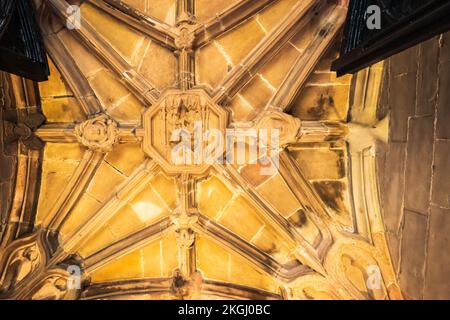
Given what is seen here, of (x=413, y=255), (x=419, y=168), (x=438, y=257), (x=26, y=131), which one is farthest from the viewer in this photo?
(x=26, y=131)

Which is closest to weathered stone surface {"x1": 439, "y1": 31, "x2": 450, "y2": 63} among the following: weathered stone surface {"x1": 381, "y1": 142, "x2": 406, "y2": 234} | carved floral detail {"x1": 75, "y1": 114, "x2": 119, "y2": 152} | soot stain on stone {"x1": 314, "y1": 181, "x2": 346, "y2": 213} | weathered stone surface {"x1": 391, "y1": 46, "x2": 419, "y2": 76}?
weathered stone surface {"x1": 391, "y1": 46, "x2": 419, "y2": 76}

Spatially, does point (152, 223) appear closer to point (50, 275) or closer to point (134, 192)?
point (134, 192)

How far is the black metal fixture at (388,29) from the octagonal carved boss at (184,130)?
1.64 metres

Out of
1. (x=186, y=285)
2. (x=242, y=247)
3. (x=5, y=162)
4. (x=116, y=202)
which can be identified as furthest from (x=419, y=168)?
(x=5, y=162)

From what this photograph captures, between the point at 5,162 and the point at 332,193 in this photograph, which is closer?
the point at 5,162

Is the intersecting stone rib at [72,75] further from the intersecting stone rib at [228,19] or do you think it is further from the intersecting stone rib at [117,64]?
the intersecting stone rib at [228,19]

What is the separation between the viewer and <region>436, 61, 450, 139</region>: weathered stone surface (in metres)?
2.90

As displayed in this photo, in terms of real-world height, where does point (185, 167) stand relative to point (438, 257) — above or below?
above

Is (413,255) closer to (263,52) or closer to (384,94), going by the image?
(384,94)

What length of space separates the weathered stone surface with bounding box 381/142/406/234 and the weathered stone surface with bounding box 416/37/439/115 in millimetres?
494

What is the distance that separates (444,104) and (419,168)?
0.63 metres

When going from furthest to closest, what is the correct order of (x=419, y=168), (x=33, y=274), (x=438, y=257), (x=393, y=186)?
(x=33, y=274), (x=393, y=186), (x=419, y=168), (x=438, y=257)

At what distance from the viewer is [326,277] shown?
4.17 metres

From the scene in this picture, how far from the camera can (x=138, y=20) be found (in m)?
4.53
